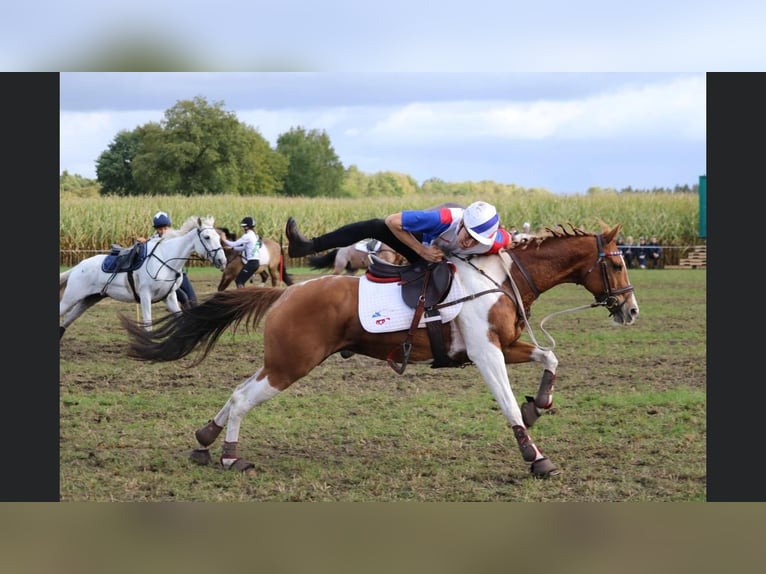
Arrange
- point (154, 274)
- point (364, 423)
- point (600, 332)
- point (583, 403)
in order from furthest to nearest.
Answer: point (600, 332), point (154, 274), point (583, 403), point (364, 423)

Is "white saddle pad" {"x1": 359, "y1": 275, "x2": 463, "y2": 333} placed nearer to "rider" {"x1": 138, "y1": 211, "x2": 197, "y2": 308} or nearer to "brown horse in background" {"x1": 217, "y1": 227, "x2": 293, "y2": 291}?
"rider" {"x1": 138, "y1": 211, "x2": 197, "y2": 308}

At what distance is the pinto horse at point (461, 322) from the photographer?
6.20 m

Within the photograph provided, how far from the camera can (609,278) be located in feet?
21.6

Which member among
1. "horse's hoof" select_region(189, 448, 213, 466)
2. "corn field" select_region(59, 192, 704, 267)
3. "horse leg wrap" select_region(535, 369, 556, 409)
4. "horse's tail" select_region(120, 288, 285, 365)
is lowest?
"horse's hoof" select_region(189, 448, 213, 466)

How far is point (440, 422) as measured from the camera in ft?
25.4

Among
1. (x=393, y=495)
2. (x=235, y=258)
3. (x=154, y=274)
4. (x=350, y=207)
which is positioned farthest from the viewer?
(x=350, y=207)

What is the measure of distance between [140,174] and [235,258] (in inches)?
1276

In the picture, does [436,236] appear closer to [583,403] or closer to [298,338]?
[298,338]

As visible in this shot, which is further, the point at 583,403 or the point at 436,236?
the point at 583,403

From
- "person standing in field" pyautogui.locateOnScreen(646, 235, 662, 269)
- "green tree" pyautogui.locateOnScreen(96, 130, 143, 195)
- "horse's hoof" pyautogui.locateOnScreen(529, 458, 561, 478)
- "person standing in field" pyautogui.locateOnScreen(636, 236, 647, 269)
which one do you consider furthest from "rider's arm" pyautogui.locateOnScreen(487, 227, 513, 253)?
"green tree" pyautogui.locateOnScreen(96, 130, 143, 195)

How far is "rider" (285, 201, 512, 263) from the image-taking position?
20.7ft

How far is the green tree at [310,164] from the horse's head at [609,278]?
6004cm

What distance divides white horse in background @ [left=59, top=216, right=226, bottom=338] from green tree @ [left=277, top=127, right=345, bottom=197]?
5470 cm

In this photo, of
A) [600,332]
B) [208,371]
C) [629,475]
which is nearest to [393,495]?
[629,475]
